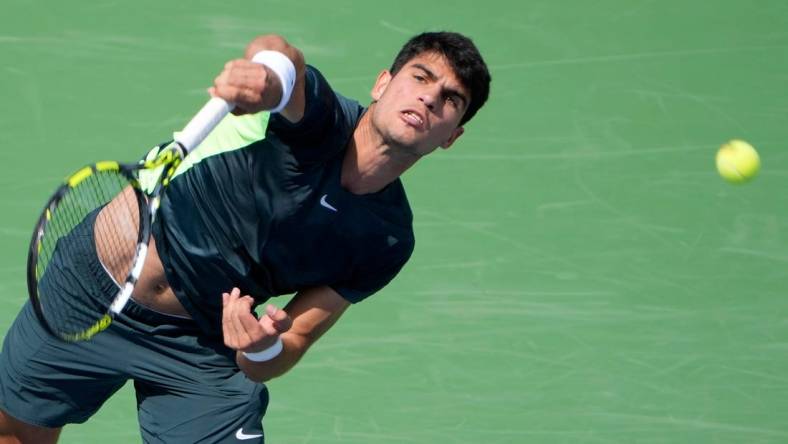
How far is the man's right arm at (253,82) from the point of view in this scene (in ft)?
13.1

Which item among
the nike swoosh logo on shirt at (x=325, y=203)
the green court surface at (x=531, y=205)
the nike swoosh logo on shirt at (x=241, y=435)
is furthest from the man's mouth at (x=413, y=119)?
the green court surface at (x=531, y=205)

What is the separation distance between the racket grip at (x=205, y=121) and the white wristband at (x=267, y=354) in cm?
91

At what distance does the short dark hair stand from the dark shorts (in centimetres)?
118

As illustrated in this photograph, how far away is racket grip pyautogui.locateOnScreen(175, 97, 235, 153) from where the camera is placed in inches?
159

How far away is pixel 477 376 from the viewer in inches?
256

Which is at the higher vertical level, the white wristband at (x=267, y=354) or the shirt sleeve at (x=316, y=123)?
the shirt sleeve at (x=316, y=123)

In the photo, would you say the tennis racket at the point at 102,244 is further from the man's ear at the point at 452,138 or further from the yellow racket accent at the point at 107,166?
the man's ear at the point at 452,138

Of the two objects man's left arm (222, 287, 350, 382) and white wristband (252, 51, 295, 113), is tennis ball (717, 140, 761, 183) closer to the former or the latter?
man's left arm (222, 287, 350, 382)

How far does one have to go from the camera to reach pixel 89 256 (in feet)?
16.5

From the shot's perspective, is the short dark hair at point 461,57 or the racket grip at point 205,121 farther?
the short dark hair at point 461,57

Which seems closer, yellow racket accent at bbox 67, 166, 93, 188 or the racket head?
yellow racket accent at bbox 67, 166, 93, 188

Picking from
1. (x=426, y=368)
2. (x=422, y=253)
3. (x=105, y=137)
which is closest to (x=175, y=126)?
(x=105, y=137)

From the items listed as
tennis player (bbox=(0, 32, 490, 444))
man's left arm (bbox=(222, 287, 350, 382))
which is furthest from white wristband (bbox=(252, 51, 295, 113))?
man's left arm (bbox=(222, 287, 350, 382))

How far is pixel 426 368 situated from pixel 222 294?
5.75 ft
